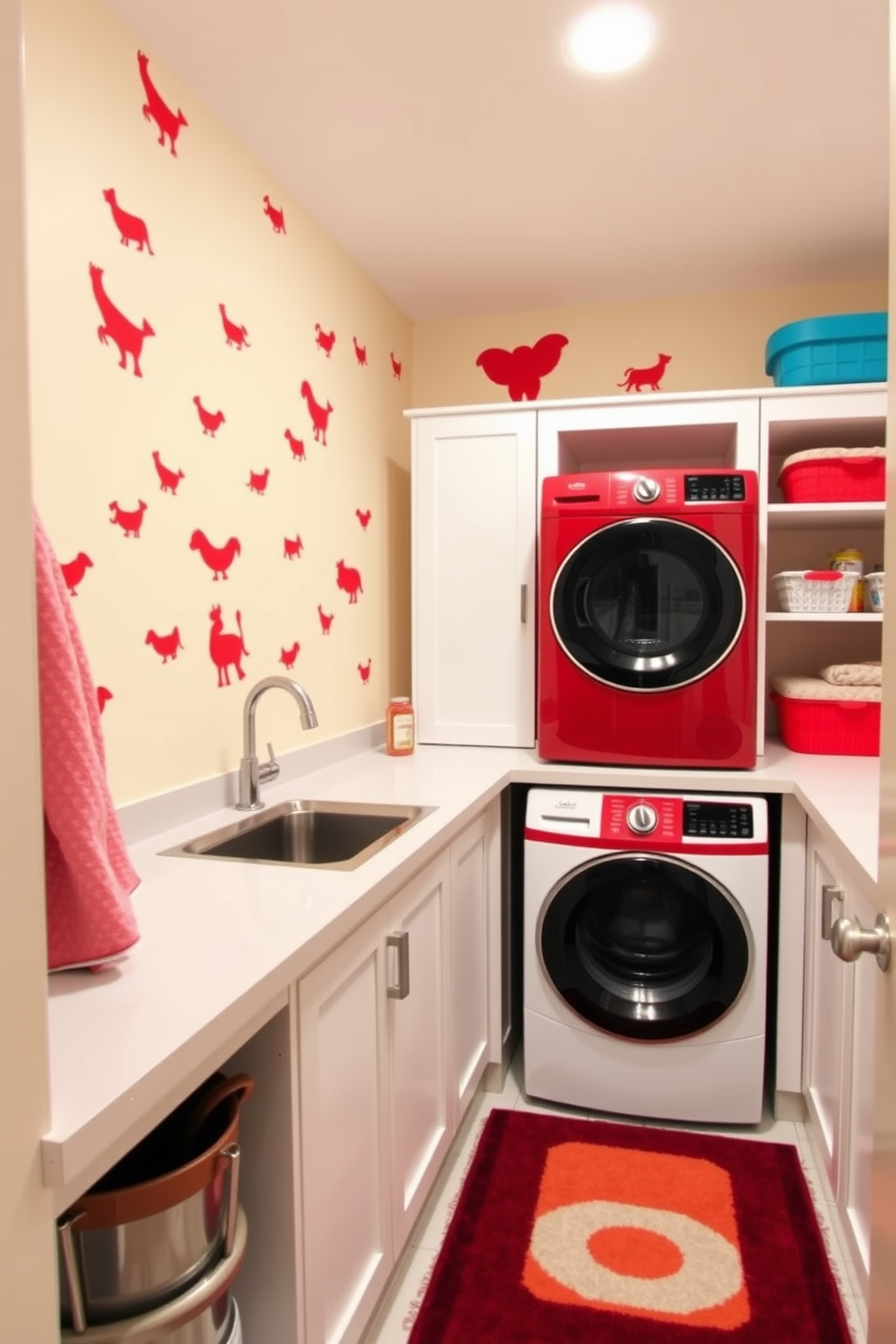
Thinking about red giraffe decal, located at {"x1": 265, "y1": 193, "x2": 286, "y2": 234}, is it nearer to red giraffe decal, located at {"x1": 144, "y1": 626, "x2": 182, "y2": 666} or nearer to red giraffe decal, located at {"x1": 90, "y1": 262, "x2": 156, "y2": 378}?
red giraffe decal, located at {"x1": 90, "y1": 262, "x2": 156, "y2": 378}

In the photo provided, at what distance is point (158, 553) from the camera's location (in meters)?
1.74

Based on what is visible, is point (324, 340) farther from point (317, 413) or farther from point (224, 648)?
point (224, 648)

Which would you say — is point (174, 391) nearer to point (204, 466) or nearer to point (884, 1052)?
point (204, 466)

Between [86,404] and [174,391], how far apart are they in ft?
0.93

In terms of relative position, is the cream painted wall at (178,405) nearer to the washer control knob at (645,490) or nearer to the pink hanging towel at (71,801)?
the pink hanging towel at (71,801)

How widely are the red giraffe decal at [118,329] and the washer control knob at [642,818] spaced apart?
5.13 ft

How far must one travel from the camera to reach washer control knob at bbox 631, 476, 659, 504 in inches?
93.0

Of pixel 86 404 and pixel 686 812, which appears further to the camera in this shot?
pixel 686 812

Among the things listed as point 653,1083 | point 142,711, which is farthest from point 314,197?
point 653,1083

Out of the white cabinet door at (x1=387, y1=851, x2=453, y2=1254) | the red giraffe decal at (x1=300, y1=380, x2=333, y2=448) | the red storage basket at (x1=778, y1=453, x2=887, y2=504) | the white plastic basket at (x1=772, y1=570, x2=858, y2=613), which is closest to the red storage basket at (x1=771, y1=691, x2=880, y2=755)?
the white plastic basket at (x1=772, y1=570, x2=858, y2=613)

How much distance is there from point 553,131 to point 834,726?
1.77 meters

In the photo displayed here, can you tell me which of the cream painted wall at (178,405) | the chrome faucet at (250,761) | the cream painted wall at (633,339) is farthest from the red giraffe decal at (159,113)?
the cream painted wall at (633,339)

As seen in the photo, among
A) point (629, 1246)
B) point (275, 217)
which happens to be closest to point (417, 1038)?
point (629, 1246)

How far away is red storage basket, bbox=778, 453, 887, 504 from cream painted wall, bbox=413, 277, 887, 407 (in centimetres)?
62
